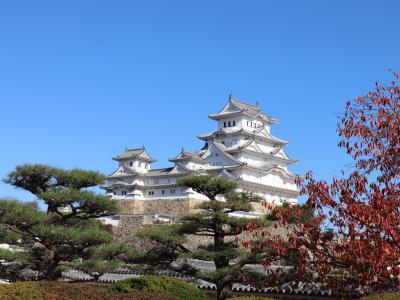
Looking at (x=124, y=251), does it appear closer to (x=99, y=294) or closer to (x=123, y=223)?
(x=99, y=294)

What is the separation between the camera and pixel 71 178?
614 inches

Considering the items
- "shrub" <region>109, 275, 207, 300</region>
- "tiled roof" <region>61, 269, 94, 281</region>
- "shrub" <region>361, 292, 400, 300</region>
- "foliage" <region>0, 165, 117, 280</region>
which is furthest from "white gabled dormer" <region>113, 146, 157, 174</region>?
"shrub" <region>361, 292, 400, 300</region>

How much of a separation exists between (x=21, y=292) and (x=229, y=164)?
3417 centimetres

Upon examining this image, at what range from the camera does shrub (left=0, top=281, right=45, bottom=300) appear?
7.97 m

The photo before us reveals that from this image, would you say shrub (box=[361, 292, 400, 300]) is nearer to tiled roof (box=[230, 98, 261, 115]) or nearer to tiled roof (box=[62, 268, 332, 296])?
tiled roof (box=[62, 268, 332, 296])

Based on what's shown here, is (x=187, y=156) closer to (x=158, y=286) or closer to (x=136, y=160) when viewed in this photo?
(x=136, y=160)

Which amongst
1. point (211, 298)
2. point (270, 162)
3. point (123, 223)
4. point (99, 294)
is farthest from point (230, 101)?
point (99, 294)

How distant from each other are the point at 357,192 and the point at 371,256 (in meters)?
0.91

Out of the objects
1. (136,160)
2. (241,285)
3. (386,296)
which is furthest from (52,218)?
(136,160)

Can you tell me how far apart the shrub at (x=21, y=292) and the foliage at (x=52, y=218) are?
5992 millimetres

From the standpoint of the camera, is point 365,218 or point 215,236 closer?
point 365,218

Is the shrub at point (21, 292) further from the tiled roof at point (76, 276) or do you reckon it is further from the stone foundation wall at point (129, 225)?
the stone foundation wall at point (129, 225)

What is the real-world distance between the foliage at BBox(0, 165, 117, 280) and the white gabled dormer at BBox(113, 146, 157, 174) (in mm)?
29822

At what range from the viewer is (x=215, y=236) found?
15.8 meters
